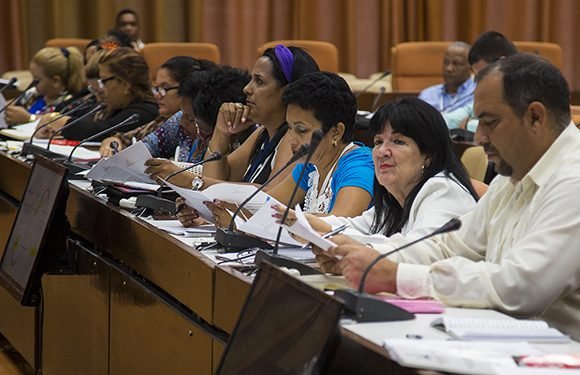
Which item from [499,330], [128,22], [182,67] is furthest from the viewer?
[128,22]

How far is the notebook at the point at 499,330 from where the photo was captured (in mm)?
1837

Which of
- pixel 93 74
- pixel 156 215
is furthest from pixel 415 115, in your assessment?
pixel 93 74

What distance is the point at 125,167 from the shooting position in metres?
3.65

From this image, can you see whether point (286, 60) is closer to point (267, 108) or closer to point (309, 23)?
point (267, 108)

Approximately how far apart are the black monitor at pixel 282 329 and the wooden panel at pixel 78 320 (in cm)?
143

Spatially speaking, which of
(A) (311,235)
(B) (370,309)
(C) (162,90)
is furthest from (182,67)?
(B) (370,309)

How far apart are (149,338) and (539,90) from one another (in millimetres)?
1316

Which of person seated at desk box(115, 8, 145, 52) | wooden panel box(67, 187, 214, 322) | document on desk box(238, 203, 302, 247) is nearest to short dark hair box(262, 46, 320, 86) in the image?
wooden panel box(67, 187, 214, 322)

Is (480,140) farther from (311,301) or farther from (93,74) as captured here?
(93,74)

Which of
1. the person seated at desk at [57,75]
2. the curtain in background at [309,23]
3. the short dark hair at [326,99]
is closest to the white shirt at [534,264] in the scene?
the short dark hair at [326,99]

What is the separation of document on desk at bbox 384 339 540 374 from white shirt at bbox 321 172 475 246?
0.79 metres

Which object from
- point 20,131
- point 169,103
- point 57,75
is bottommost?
point 20,131

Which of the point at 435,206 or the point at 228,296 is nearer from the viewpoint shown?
the point at 228,296

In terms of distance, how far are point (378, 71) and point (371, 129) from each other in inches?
290
